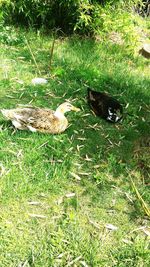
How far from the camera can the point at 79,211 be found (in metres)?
3.95

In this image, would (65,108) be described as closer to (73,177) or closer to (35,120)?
(35,120)

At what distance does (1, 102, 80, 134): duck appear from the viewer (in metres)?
4.56

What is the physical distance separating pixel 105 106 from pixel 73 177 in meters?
1.44

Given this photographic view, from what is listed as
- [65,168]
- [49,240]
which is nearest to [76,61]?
[65,168]

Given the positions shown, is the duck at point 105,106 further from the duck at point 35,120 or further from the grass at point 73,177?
the duck at point 35,120

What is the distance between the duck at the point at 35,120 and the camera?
15.0 ft

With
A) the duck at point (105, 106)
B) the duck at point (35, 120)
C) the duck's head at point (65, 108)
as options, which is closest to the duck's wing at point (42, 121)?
the duck at point (35, 120)

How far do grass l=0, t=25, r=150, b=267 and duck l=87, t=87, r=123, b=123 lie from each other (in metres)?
0.10

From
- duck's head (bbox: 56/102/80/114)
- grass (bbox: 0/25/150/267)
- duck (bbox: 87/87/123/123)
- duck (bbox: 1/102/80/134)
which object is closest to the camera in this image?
grass (bbox: 0/25/150/267)

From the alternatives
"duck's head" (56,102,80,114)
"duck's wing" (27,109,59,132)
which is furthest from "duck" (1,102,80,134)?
"duck's head" (56,102,80,114)

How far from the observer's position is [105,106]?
5.42 meters

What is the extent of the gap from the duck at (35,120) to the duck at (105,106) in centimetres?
75

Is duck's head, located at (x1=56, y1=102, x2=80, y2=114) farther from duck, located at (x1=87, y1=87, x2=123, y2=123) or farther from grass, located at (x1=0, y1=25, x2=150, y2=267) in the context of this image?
duck, located at (x1=87, y1=87, x2=123, y2=123)

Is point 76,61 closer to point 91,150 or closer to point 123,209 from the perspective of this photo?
point 91,150
